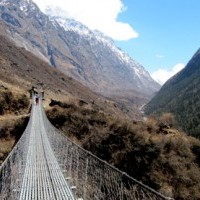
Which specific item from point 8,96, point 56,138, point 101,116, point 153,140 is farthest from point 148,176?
point 8,96

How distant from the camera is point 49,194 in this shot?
666 inches

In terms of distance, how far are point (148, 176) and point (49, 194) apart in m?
27.1

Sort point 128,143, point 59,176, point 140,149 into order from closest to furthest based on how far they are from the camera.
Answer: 1. point 59,176
2. point 140,149
3. point 128,143

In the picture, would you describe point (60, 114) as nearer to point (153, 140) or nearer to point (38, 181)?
point (153, 140)

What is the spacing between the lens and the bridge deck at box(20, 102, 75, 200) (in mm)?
16844

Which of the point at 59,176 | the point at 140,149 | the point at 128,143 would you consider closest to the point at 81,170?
the point at 59,176

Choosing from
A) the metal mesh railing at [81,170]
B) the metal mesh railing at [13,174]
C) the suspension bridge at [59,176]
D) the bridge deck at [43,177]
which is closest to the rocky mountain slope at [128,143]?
the suspension bridge at [59,176]

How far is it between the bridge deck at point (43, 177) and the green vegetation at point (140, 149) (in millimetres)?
15605

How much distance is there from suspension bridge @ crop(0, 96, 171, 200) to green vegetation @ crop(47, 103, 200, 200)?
577 inches

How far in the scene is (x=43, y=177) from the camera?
20016 mm

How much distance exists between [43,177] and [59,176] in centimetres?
79

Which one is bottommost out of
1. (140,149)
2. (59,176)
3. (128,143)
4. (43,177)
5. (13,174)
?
(13,174)

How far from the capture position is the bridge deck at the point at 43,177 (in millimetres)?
16844

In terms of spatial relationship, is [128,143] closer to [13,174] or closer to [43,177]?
[13,174]
